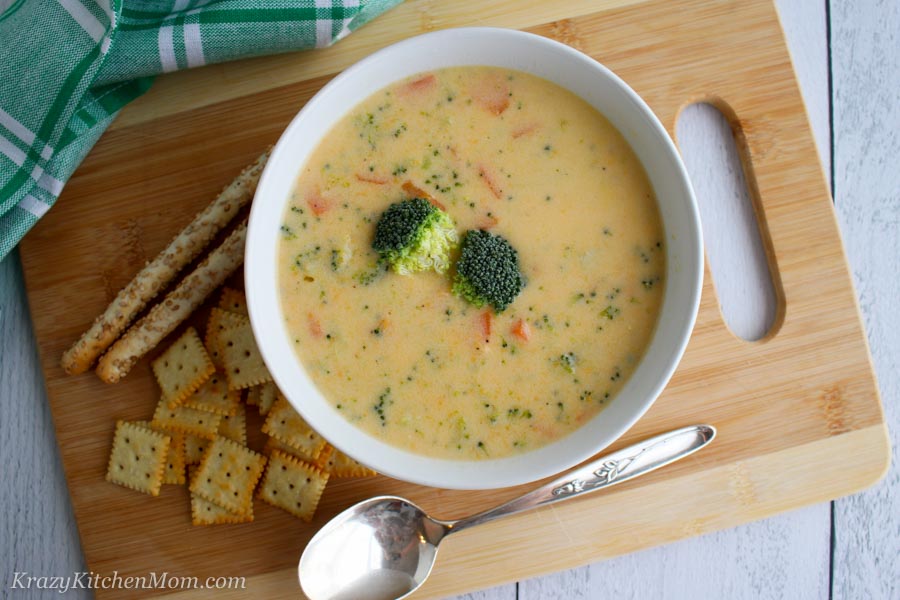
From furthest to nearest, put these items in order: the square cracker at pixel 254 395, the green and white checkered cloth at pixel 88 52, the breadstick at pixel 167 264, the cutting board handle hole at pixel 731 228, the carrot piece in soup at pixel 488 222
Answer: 1. the cutting board handle hole at pixel 731 228
2. the square cracker at pixel 254 395
3. the breadstick at pixel 167 264
4. the green and white checkered cloth at pixel 88 52
5. the carrot piece in soup at pixel 488 222

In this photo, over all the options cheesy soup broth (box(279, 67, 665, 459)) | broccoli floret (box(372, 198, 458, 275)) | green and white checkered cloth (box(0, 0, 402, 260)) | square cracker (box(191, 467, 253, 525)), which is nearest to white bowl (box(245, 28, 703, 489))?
cheesy soup broth (box(279, 67, 665, 459))

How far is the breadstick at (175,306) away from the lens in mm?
2725

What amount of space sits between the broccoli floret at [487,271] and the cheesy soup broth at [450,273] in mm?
48

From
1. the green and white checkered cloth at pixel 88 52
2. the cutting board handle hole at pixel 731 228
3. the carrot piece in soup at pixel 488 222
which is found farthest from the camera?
the cutting board handle hole at pixel 731 228

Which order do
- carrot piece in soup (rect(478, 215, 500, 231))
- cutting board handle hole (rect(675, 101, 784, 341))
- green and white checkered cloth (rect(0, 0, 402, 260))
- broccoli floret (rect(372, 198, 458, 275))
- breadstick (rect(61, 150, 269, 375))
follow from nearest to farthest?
1. broccoli floret (rect(372, 198, 458, 275))
2. carrot piece in soup (rect(478, 215, 500, 231))
3. green and white checkered cloth (rect(0, 0, 402, 260))
4. breadstick (rect(61, 150, 269, 375))
5. cutting board handle hole (rect(675, 101, 784, 341))

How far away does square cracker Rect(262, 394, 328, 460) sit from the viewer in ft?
9.08

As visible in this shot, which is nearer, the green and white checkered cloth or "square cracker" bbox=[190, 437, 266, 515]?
the green and white checkered cloth

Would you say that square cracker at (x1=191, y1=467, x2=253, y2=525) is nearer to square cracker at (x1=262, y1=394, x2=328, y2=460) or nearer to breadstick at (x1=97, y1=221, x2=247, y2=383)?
square cracker at (x1=262, y1=394, x2=328, y2=460)

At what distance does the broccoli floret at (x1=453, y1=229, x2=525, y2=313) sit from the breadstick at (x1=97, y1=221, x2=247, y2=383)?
0.92 meters

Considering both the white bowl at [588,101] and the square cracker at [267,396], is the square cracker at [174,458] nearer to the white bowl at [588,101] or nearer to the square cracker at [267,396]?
the square cracker at [267,396]

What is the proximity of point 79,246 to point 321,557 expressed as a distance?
1.50 metres

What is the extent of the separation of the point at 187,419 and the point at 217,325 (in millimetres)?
379

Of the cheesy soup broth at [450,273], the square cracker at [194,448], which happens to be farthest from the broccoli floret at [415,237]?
the square cracker at [194,448]

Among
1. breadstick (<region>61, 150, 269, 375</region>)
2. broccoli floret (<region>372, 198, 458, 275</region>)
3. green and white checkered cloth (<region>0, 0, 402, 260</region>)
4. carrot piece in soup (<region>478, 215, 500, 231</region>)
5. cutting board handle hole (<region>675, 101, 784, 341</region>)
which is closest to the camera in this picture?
broccoli floret (<region>372, 198, 458, 275</region>)
